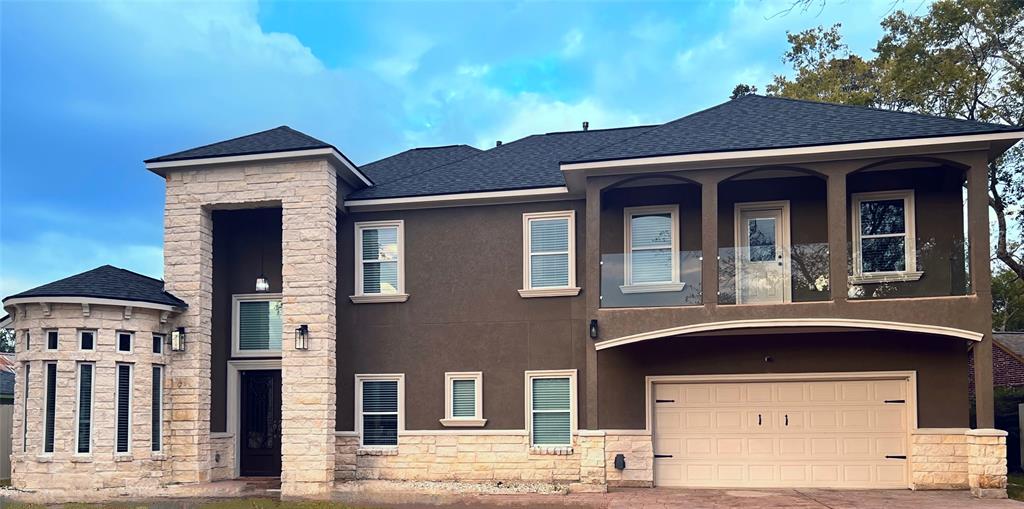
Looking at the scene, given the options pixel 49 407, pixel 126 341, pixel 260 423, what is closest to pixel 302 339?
pixel 260 423

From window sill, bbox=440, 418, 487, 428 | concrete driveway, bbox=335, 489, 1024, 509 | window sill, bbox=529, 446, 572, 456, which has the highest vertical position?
window sill, bbox=440, 418, 487, 428

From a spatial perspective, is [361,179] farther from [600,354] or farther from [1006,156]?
[1006,156]

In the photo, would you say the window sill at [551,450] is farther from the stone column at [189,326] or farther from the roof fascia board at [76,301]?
the roof fascia board at [76,301]

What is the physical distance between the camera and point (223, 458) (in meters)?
16.3

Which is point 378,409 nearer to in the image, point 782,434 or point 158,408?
point 158,408

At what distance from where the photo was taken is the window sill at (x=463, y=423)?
15.6 metres

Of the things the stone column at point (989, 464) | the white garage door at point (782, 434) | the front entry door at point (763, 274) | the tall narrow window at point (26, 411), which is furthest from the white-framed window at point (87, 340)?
the stone column at point (989, 464)

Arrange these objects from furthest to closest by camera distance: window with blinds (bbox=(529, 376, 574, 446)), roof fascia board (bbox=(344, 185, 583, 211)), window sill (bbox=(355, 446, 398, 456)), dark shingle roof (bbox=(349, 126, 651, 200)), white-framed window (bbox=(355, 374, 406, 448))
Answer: dark shingle roof (bbox=(349, 126, 651, 200)) < white-framed window (bbox=(355, 374, 406, 448)) < window sill (bbox=(355, 446, 398, 456)) < roof fascia board (bbox=(344, 185, 583, 211)) < window with blinds (bbox=(529, 376, 574, 446))

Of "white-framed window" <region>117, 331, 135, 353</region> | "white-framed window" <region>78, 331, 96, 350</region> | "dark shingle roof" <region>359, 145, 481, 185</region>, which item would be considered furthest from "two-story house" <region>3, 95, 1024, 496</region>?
"dark shingle roof" <region>359, 145, 481, 185</region>

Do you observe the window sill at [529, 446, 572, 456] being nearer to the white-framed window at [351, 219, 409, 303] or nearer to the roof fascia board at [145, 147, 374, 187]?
the white-framed window at [351, 219, 409, 303]

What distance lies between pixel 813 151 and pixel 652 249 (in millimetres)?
3149

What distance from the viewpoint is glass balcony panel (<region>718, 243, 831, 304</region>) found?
13797 millimetres

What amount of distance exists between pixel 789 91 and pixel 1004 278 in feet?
46.4

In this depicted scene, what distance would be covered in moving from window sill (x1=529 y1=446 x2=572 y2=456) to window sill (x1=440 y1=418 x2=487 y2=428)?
100 centimetres
